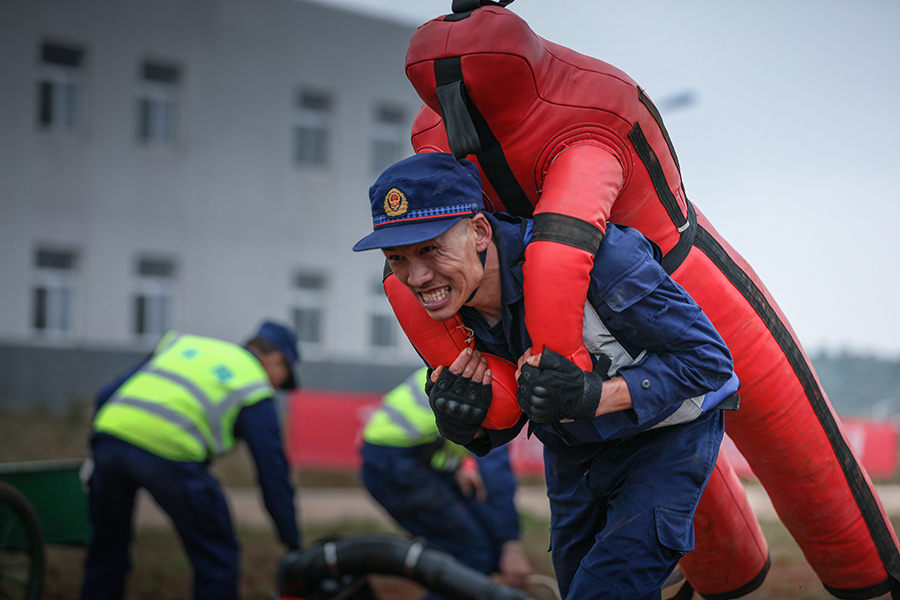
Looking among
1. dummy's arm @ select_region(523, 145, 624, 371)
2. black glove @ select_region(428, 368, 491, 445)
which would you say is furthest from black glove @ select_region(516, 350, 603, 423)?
black glove @ select_region(428, 368, 491, 445)

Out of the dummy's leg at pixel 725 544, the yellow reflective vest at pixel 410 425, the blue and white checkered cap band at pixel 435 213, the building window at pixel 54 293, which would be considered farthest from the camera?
the building window at pixel 54 293

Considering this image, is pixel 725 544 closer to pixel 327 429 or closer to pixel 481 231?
pixel 481 231

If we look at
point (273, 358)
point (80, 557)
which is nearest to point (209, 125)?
point (80, 557)

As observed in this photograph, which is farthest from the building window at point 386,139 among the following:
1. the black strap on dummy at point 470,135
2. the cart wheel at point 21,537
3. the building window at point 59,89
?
the black strap on dummy at point 470,135

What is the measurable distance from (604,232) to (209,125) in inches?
524

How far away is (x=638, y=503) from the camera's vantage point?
215 cm

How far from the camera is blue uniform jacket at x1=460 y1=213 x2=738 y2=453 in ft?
6.65

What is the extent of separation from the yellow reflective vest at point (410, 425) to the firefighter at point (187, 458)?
39.4 inches

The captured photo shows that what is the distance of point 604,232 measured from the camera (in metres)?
2.11

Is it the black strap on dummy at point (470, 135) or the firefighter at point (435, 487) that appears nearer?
the black strap on dummy at point (470, 135)

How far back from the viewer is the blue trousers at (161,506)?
4027mm

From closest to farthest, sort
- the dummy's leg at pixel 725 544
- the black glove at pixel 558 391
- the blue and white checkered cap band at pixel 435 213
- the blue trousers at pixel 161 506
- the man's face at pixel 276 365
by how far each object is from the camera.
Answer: the black glove at pixel 558 391 < the blue and white checkered cap band at pixel 435 213 < the dummy's leg at pixel 725 544 < the blue trousers at pixel 161 506 < the man's face at pixel 276 365

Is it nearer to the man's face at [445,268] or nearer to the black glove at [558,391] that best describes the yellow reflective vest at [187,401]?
the man's face at [445,268]

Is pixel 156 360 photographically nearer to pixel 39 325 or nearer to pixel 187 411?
pixel 187 411
